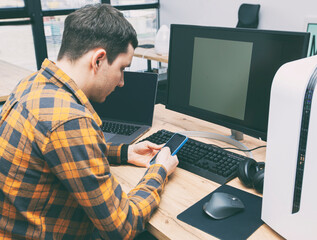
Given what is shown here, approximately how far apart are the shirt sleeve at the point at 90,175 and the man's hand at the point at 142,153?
299 mm

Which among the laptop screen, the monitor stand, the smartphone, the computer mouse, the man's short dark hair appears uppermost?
the man's short dark hair

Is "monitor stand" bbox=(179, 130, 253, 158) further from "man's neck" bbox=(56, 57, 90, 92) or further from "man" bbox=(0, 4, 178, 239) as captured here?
"man's neck" bbox=(56, 57, 90, 92)

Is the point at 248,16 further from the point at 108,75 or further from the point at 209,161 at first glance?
the point at 108,75

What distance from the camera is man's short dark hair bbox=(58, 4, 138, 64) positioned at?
2.78ft

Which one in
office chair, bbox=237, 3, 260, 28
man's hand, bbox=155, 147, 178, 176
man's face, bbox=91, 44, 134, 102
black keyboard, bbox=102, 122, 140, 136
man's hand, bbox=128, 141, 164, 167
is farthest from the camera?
office chair, bbox=237, 3, 260, 28

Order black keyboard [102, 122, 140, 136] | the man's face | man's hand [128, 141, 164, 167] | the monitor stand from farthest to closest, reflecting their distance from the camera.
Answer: black keyboard [102, 122, 140, 136], the monitor stand, man's hand [128, 141, 164, 167], the man's face

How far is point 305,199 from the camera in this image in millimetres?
658

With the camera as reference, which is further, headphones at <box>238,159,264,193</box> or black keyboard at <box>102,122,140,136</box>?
black keyboard at <box>102,122,140,136</box>

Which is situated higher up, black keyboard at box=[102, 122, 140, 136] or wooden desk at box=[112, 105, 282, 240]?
black keyboard at box=[102, 122, 140, 136]

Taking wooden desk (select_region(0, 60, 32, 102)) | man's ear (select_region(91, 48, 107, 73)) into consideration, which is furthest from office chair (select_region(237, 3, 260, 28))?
man's ear (select_region(91, 48, 107, 73))

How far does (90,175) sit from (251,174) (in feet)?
1.59

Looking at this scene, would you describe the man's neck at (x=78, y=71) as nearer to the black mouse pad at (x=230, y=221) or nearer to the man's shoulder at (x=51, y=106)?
the man's shoulder at (x=51, y=106)

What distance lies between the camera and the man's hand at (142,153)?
1097mm

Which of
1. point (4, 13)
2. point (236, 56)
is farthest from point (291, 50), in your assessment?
point (4, 13)
